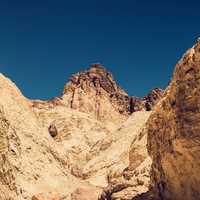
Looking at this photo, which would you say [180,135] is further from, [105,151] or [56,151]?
[105,151]

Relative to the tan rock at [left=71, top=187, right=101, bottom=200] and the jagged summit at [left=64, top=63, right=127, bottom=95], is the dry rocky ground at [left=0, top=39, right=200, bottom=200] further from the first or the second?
the jagged summit at [left=64, top=63, right=127, bottom=95]

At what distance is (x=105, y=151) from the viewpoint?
47.9 meters

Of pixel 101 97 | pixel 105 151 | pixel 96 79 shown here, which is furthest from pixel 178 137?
pixel 96 79

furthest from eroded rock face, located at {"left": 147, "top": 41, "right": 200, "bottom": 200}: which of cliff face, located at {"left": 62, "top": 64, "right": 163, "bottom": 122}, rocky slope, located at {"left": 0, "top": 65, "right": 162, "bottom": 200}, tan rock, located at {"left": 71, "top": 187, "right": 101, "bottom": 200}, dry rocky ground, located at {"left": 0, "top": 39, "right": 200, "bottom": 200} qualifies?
cliff face, located at {"left": 62, "top": 64, "right": 163, "bottom": 122}

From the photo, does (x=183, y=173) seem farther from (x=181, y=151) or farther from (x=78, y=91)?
(x=78, y=91)

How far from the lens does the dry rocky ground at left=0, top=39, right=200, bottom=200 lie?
13648 mm

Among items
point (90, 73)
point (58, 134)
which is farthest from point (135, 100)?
point (58, 134)

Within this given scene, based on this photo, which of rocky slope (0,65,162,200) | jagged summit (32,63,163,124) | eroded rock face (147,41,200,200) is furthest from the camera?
jagged summit (32,63,163,124)

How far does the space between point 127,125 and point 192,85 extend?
4071 cm

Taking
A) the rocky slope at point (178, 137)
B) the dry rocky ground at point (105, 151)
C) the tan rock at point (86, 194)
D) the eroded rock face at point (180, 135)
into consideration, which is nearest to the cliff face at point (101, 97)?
the dry rocky ground at point (105, 151)

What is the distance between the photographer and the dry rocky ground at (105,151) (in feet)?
44.8

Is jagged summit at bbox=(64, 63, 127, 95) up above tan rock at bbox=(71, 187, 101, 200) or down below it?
above

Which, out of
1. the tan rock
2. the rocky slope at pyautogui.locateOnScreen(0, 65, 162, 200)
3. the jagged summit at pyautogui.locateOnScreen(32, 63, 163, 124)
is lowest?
the tan rock

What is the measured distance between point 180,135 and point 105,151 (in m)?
34.6
